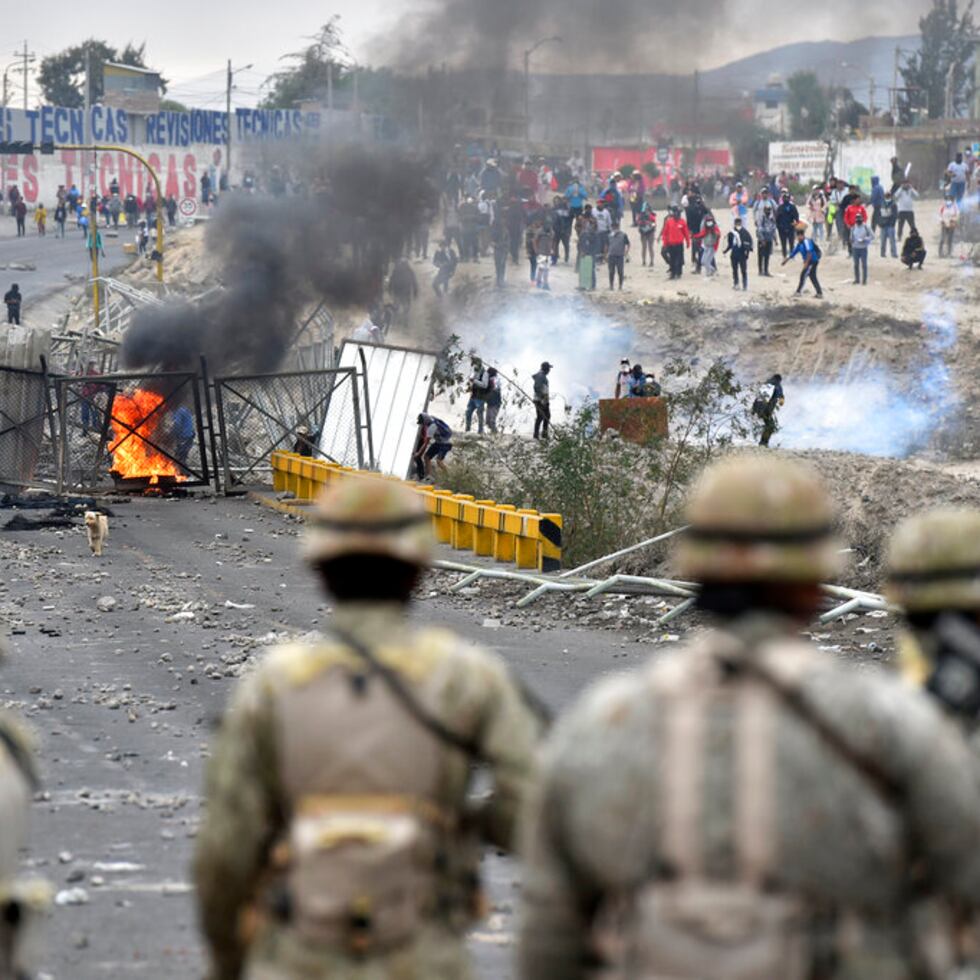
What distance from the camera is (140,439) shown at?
79.5 ft

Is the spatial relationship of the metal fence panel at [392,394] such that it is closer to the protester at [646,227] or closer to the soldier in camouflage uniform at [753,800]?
the protester at [646,227]

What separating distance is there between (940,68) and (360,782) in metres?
69.2

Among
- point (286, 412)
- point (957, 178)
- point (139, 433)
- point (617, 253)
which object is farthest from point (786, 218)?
point (139, 433)

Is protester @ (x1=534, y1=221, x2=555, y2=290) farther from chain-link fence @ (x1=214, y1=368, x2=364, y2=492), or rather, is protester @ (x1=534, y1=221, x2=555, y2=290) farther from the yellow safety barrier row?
the yellow safety barrier row

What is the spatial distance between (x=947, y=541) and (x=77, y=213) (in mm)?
65396

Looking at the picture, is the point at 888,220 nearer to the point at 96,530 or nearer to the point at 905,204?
the point at 905,204

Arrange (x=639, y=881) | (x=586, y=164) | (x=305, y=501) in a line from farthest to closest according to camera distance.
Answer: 1. (x=586, y=164)
2. (x=305, y=501)
3. (x=639, y=881)

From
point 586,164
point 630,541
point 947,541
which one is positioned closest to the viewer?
point 947,541

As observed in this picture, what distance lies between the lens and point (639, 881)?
2.75 metres

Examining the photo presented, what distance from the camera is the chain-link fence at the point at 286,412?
24328mm

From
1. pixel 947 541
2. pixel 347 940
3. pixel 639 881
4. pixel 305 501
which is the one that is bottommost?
pixel 305 501

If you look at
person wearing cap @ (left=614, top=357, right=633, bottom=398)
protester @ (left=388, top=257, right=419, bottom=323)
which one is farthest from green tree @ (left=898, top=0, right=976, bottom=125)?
person wearing cap @ (left=614, top=357, right=633, bottom=398)

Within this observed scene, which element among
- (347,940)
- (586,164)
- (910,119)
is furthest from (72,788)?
(910,119)

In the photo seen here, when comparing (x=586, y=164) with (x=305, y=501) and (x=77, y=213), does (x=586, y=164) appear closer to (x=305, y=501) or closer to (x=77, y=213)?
(x=77, y=213)
